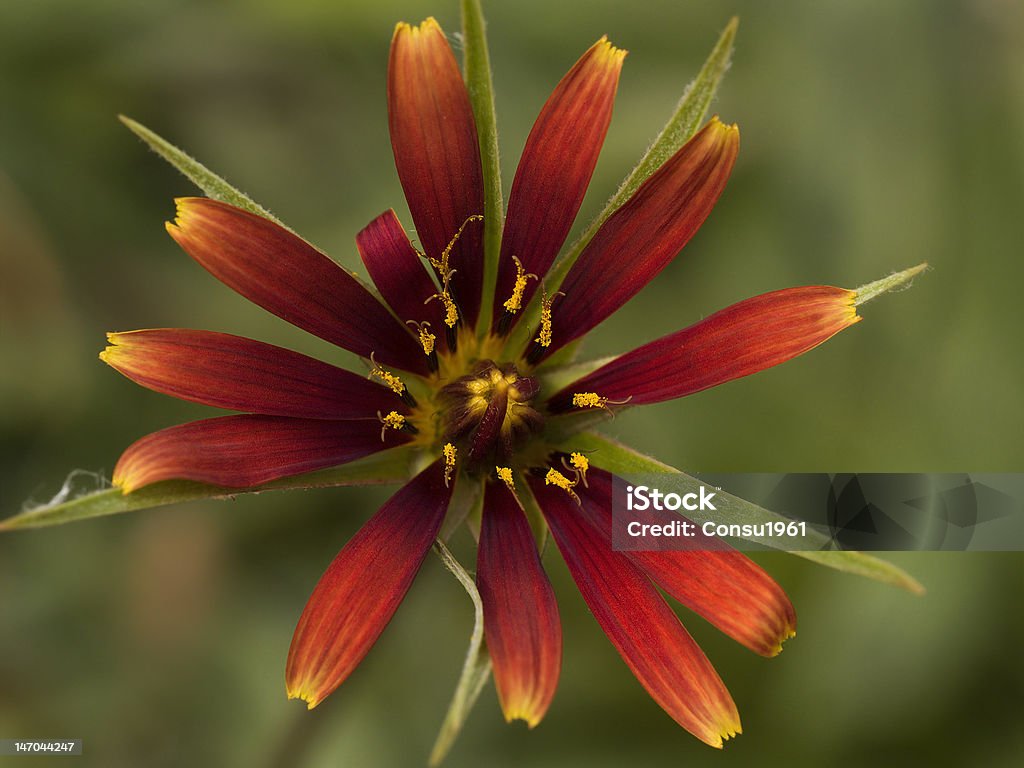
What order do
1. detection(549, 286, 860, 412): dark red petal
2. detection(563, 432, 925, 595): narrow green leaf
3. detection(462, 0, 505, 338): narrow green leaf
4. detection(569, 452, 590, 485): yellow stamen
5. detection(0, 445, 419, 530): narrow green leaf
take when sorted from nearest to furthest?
detection(0, 445, 419, 530): narrow green leaf < detection(563, 432, 925, 595): narrow green leaf < detection(462, 0, 505, 338): narrow green leaf < detection(549, 286, 860, 412): dark red petal < detection(569, 452, 590, 485): yellow stamen

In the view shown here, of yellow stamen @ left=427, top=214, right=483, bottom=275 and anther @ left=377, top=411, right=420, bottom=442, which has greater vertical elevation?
yellow stamen @ left=427, top=214, right=483, bottom=275

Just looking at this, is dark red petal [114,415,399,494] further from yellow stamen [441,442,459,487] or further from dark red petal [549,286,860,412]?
dark red petal [549,286,860,412]

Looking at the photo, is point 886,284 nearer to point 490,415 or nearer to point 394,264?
point 490,415

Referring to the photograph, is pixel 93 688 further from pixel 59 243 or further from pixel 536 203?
pixel 536 203

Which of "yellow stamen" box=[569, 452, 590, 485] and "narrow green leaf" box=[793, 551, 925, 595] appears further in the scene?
"yellow stamen" box=[569, 452, 590, 485]

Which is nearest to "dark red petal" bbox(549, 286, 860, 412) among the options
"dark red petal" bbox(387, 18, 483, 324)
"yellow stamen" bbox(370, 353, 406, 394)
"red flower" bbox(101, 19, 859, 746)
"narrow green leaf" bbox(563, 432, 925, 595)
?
"red flower" bbox(101, 19, 859, 746)

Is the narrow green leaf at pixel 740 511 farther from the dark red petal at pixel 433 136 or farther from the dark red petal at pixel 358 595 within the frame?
the dark red petal at pixel 433 136
